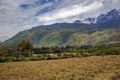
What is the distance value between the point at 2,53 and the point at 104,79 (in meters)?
Answer: 138

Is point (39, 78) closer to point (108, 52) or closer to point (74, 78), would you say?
point (74, 78)

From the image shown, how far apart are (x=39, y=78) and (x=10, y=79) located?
7751 mm

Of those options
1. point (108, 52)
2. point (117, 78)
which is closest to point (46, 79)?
point (117, 78)

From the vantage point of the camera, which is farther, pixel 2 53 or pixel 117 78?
pixel 2 53

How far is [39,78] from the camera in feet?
216

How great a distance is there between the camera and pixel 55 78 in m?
63.6

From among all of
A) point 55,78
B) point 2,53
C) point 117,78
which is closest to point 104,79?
point 117,78

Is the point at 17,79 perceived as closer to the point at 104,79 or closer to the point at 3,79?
the point at 3,79

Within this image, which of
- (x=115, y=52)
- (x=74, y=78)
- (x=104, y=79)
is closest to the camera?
(x=104, y=79)

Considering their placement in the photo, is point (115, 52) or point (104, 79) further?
point (115, 52)

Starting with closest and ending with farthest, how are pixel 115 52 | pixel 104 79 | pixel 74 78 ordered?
pixel 104 79
pixel 74 78
pixel 115 52

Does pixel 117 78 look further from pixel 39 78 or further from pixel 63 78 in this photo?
pixel 39 78

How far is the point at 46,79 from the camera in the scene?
6294 cm

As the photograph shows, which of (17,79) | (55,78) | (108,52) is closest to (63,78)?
(55,78)
